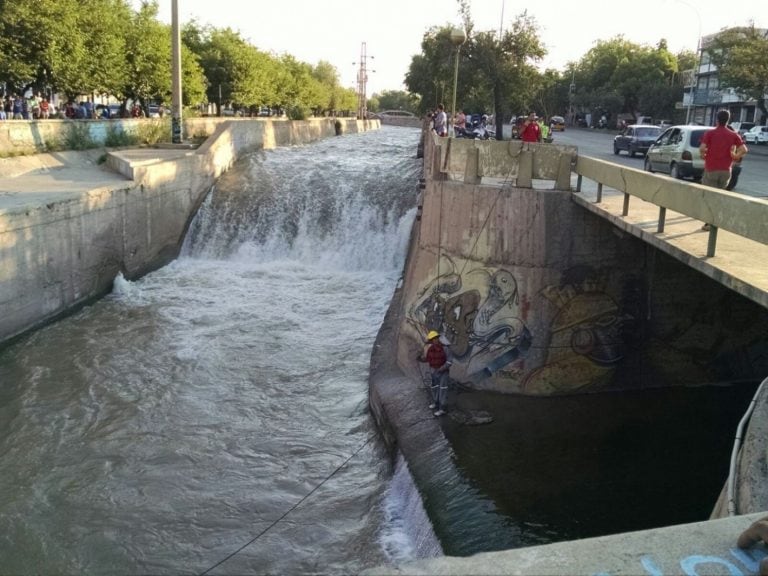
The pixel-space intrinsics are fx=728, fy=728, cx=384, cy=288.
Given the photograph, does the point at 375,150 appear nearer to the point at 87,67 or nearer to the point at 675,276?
the point at 87,67

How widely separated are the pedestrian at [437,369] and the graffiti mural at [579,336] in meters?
1.41

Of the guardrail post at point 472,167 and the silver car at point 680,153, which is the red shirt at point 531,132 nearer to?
the silver car at point 680,153

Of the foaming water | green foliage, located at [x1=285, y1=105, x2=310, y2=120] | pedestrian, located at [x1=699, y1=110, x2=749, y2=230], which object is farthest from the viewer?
green foliage, located at [x1=285, y1=105, x2=310, y2=120]

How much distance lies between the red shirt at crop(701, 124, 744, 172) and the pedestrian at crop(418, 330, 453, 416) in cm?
441

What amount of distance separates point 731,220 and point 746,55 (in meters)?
36.9

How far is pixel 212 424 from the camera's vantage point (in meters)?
11.0

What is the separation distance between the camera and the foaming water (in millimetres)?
8102

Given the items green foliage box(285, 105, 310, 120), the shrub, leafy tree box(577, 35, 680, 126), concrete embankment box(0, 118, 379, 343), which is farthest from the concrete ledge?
leafy tree box(577, 35, 680, 126)

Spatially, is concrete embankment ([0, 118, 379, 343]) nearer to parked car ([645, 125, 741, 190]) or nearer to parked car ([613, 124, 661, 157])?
parked car ([645, 125, 741, 190])

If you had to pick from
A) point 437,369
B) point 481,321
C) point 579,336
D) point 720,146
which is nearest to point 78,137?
point 481,321

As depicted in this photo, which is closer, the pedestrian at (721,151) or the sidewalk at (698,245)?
the sidewalk at (698,245)

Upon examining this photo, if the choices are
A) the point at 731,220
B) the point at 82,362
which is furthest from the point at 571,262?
the point at 82,362

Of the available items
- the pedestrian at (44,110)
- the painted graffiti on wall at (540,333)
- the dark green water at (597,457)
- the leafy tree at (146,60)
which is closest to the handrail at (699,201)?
the painted graffiti on wall at (540,333)

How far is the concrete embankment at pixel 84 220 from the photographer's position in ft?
46.8
